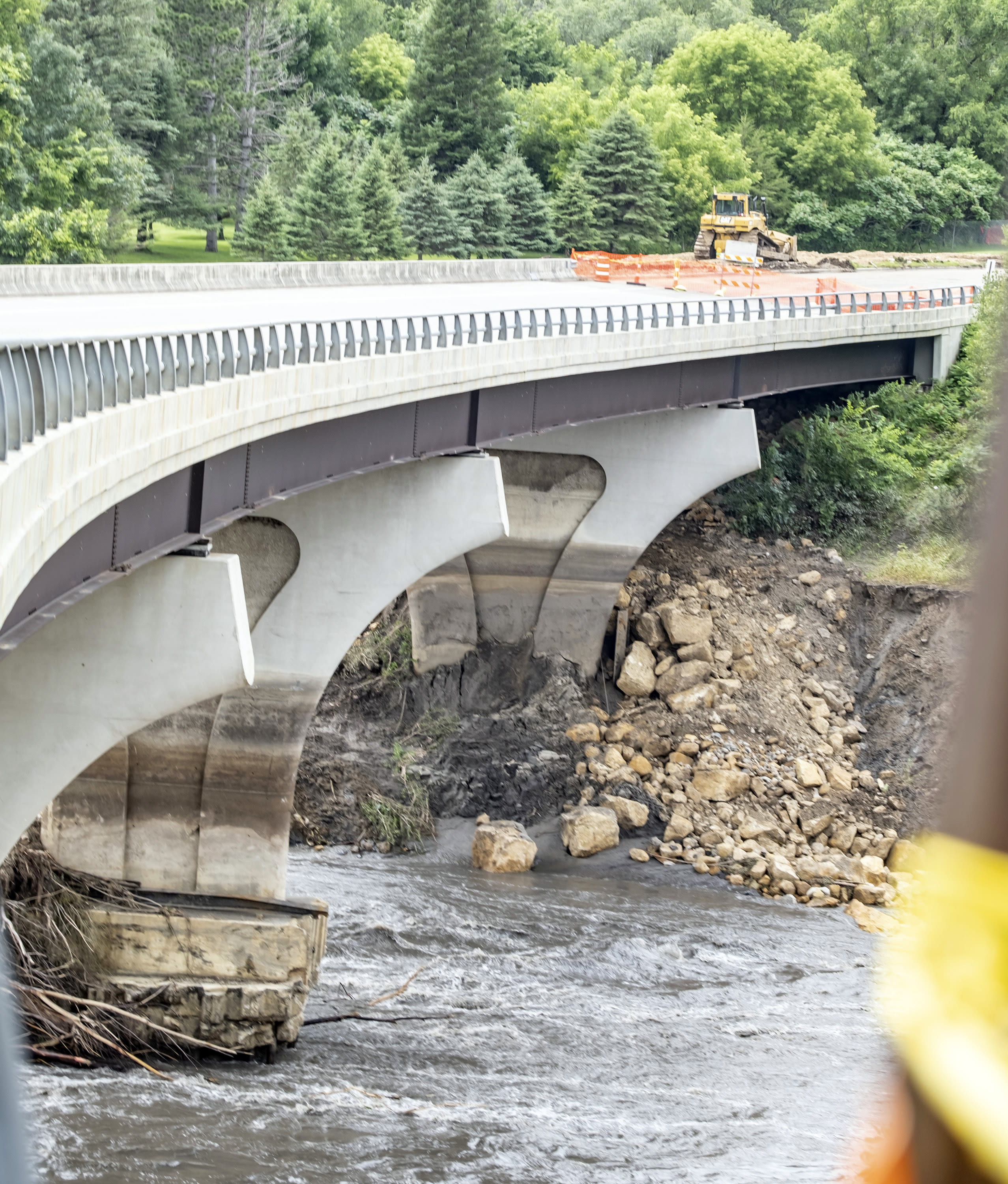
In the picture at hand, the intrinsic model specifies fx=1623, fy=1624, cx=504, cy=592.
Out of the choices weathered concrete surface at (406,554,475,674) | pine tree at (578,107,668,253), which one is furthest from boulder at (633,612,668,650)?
pine tree at (578,107,668,253)

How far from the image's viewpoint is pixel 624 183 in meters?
62.0

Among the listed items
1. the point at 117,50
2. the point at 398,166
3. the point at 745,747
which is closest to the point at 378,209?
the point at 398,166

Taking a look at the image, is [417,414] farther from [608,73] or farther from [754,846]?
[608,73]

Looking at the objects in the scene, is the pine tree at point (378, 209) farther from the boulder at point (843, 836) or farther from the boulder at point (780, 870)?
the boulder at point (780, 870)

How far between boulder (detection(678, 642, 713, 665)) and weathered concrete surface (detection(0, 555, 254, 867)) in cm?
1672

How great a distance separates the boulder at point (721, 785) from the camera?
31.1 metres

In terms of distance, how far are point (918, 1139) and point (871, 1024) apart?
23.6 metres

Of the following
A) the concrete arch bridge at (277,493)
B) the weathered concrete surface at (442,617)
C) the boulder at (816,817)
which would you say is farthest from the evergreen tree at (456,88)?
the boulder at (816,817)

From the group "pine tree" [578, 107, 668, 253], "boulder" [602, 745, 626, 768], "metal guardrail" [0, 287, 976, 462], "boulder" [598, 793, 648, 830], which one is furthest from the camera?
"pine tree" [578, 107, 668, 253]

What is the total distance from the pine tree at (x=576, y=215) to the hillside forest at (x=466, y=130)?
0.12 metres

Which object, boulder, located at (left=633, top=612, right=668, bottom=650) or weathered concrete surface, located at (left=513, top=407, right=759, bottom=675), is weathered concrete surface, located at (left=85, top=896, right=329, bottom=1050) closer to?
boulder, located at (left=633, top=612, right=668, bottom=650)

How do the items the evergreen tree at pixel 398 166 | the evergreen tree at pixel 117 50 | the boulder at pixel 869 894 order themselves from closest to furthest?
1. the boulder at pixel 869 894
2. the evergreen tree at pixel 117 50
3. the evergreen tree at pixel 398 166

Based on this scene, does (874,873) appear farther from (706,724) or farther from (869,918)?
(706,724)

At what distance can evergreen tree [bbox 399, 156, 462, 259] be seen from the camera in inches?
2400
